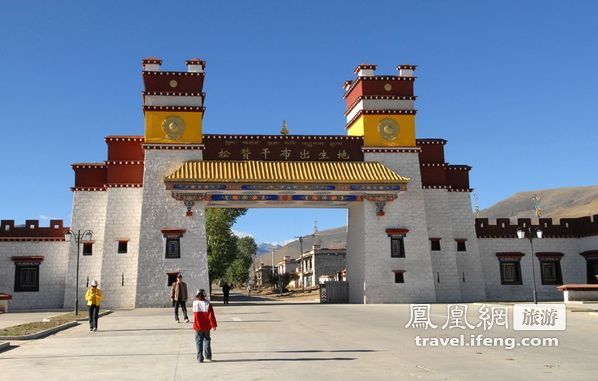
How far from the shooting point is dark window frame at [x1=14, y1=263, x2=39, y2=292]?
3450 centimetres

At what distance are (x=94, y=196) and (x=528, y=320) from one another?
84.4 ft

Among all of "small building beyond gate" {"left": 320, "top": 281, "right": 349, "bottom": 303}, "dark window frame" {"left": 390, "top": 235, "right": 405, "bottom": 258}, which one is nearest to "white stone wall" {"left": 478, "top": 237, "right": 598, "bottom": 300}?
"dark window frame" {"left": 390, "top": 235, "right": 405, "bottom": 258}

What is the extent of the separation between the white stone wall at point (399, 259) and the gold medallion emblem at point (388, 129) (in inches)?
127

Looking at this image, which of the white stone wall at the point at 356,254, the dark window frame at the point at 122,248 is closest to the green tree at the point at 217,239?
the white stone wall at the point at 356,254

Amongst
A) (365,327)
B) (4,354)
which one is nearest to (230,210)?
(365,327)

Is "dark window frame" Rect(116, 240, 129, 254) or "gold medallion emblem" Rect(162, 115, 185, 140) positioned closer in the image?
"dark window frame" Rect(116, 240, 129, 254)

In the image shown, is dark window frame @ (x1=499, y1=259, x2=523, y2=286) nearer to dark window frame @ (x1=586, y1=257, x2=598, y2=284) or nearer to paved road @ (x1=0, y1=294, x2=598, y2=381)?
dark window frame @ (x1=586, y1=257, x2=598, y2=284)

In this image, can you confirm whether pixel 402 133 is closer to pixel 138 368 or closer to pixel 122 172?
pixel 122 172

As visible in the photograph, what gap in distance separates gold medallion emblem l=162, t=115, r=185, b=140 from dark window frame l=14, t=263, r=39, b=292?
10.5m

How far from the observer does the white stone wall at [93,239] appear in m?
34.1

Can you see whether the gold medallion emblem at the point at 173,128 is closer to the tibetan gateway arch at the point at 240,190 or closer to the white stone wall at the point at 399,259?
the tibetan gateway arch at the point at 240,190

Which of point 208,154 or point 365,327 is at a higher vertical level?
point 208,154

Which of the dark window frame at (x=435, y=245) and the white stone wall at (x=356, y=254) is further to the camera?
the dark window frame at (x=435, y=245)

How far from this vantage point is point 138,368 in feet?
32.3
